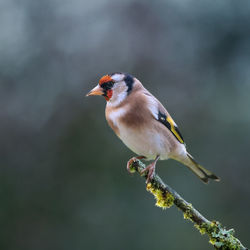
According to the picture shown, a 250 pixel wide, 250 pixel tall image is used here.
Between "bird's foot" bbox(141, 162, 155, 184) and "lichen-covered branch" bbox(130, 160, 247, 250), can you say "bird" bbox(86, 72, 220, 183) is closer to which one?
"bird's foot" bbox(141, 162, 155, 184)

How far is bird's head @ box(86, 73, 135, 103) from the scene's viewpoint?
2961mm

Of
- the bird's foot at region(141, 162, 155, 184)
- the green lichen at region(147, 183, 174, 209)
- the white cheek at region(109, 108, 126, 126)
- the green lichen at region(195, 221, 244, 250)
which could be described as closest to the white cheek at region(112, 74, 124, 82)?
the white cheek at region(109, 108, 126, 126)

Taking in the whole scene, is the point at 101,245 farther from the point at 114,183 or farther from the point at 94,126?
the point at 94,126

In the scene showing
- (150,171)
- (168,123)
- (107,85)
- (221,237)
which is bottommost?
(221,237)

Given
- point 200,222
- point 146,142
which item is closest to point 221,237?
point 200,222

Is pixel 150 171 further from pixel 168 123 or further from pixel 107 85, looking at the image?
pixel 107 85

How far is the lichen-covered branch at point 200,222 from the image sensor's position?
2.25 meters

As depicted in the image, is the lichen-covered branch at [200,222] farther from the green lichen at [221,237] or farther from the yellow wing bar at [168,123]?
the yellow wing bar at [168,123]

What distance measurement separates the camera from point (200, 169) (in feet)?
11.3

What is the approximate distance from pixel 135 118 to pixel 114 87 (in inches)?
11.3

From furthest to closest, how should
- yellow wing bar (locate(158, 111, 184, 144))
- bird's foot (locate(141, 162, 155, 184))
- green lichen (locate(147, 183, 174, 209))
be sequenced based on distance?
yellow wing bar (locate(158, 111, 184, 144)), bird's foot (locate(141, 162, 155, 184)), green lichen (locate(147, 183, 174, 209))

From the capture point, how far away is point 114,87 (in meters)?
3.01

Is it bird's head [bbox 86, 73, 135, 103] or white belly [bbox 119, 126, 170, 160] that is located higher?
bird's head [bbox 86, 73, 135, 103]

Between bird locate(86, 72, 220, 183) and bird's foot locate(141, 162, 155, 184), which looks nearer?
bird's foot locate(141, 162, 155, 184)
